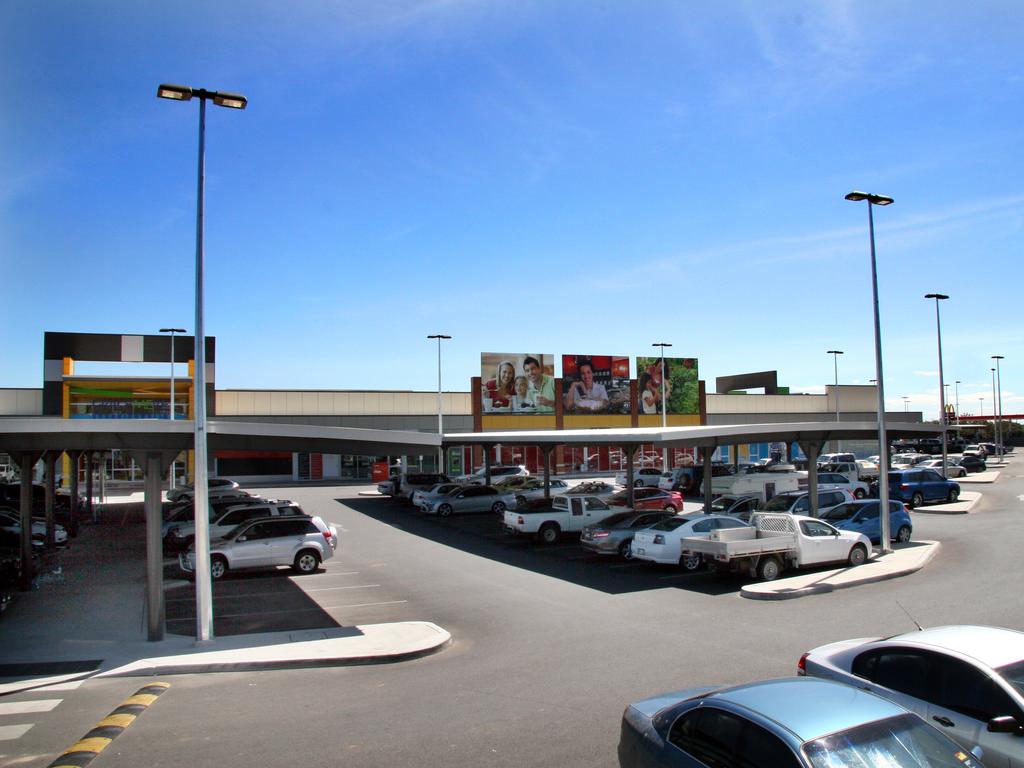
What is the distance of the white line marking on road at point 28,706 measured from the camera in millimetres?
10148

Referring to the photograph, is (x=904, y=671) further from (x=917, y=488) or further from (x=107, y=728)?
(x=917, y=488)

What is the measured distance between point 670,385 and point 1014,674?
6148 centimetres

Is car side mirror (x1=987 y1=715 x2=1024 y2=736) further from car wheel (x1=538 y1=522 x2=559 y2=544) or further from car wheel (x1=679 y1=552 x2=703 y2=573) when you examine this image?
car wheel (x1=538 y1=522 x2=559 y2=544)

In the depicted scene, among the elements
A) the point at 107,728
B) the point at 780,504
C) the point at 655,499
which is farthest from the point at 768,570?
the point at 655,499

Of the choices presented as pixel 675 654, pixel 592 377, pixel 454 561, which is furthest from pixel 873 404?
pixel 675 654

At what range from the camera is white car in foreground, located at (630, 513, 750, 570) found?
20047 mm

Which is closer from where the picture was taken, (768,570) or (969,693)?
(969,693)

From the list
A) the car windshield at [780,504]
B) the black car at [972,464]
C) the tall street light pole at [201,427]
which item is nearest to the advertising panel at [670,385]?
the black car at [972,464]

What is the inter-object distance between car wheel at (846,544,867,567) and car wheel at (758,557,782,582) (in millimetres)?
2630

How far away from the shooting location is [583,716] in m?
9.38

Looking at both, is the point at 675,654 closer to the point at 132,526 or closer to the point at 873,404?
the point at 132,526

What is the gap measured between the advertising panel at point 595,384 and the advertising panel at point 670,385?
1.71 m

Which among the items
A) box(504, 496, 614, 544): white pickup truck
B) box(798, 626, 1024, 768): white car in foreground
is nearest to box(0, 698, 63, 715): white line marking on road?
box(798, 626, 1024, 768): white car in foreground

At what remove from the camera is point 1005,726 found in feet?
19.6
